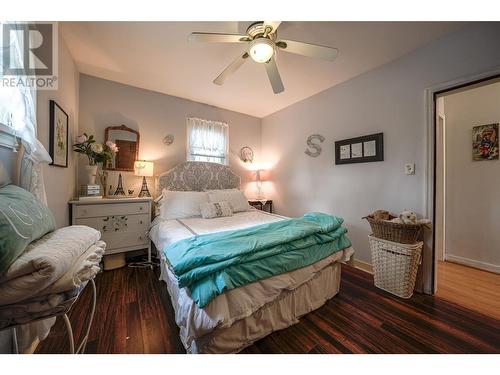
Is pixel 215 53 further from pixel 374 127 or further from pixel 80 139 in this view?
pixel 374 127

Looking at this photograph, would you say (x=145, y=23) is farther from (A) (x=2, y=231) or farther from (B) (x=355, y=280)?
(B) (x=355, y=280)

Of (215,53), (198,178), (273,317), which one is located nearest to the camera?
(273,317)

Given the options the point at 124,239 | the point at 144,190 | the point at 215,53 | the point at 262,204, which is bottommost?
the point at 124,239

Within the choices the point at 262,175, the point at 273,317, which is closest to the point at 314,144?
the point at 262,175

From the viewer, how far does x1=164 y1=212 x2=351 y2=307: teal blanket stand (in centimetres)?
107

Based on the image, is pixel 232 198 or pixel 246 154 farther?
pixel 246 154

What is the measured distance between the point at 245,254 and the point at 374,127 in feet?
6.99

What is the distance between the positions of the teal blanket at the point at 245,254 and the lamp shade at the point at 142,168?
5.35ft

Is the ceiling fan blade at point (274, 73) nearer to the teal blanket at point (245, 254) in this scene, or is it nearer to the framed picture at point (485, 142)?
the teal blanket at point (245, 254)

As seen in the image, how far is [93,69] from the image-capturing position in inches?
89.5

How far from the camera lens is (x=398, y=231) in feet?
5.81

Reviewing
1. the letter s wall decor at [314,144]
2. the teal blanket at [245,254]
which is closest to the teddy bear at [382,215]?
the teal blanket at [245,254]
